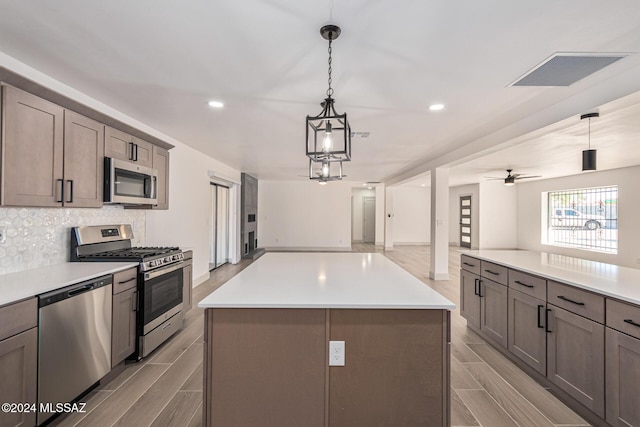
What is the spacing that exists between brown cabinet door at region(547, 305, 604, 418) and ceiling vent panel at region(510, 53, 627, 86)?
1706 mm

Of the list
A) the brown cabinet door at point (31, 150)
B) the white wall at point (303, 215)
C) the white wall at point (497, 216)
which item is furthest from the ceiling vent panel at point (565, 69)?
the white wall at point (497, 216)

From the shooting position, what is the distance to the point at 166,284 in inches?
113

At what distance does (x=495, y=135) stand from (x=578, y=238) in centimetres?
622

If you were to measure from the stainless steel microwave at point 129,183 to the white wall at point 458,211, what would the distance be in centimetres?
944

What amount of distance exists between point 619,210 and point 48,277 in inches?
367

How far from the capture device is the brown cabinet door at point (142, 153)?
289 centimetres

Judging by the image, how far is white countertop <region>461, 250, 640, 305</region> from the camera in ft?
5.81

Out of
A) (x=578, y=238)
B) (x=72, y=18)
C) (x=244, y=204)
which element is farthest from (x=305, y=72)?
(x=578, y=238)

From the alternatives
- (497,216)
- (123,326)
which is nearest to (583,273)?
(123,326)

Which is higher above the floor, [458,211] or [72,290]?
[458,211]

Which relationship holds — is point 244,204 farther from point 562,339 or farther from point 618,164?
point 618,164

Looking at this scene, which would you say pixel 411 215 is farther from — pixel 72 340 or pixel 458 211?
pixel 72 340

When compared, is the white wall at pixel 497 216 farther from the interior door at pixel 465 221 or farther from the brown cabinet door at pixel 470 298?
the brown cabinet door at pixel 470 298

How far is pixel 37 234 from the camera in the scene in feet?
7.42
